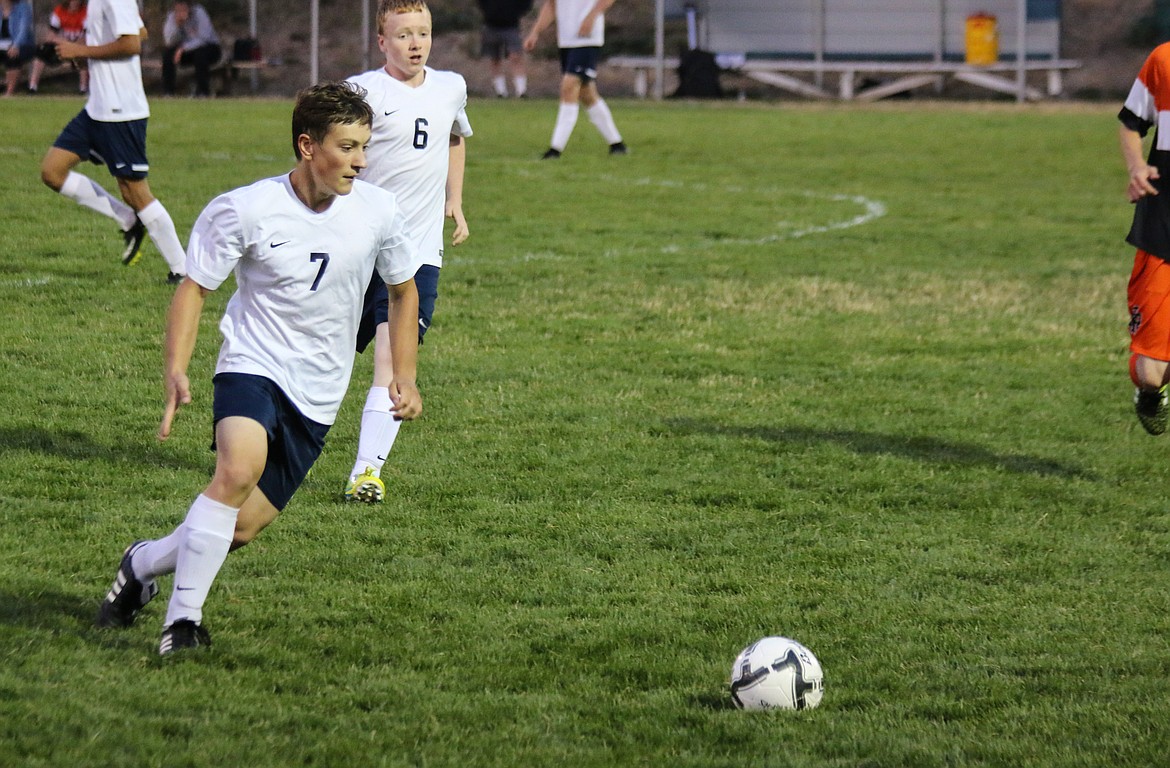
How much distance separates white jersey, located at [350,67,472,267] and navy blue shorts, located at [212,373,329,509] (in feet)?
6.69

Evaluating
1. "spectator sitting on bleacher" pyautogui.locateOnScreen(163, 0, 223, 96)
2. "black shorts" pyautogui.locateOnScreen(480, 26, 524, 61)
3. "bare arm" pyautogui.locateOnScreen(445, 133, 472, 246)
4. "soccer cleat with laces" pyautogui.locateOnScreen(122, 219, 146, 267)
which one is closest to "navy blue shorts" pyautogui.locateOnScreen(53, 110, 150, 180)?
"soccer cleat with laces" pyautogui.locateOnScreen(122, 219, 146, 267)

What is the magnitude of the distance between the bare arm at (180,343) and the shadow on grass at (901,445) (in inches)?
137

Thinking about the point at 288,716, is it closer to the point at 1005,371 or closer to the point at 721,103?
the point at 1005,371

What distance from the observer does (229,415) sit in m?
4.34

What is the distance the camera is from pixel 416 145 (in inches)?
256

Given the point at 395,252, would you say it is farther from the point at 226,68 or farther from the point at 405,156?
the point at 226,68

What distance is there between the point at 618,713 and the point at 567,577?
3.85ft

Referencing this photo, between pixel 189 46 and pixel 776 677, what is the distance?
24.3 m

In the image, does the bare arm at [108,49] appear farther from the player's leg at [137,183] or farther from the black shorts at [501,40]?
the black shorts at [501,40]

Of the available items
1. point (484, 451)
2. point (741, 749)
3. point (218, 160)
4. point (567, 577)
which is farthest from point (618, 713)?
point (218, 160)

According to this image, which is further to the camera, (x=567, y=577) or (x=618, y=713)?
Result: (x=567, y=577)

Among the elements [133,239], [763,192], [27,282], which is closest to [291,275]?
[27,282]

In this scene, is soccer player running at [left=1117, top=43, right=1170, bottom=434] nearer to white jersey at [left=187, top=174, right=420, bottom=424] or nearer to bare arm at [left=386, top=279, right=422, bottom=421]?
bare arm at [left=386, top=279, right=422, bottom=421]

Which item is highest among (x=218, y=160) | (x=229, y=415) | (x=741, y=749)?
(x=218, y=160)
